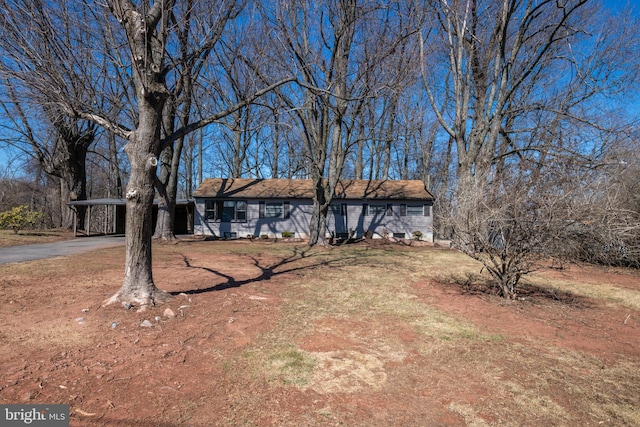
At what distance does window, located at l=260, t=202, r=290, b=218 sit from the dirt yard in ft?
45.1

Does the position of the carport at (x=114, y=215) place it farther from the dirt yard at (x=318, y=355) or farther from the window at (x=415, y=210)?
the window at (x=415, y=210)

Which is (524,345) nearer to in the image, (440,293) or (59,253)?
(440,293)

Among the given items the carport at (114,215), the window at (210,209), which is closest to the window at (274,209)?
the window at (210,209)

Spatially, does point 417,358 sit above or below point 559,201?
below

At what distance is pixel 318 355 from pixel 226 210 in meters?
18.5

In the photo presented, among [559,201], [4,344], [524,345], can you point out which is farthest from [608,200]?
[4,344]

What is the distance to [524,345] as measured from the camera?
4281 millimetres

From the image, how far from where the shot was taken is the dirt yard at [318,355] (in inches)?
106

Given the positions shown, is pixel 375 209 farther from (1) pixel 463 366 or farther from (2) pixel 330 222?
(1) pixel 463 366

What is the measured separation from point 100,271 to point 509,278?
9.61 m

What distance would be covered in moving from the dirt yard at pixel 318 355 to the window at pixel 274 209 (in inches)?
542

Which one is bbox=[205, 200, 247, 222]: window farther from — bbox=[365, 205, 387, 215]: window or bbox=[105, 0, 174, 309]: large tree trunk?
bbox=[105, 0, 174, 309]: large tree trunk

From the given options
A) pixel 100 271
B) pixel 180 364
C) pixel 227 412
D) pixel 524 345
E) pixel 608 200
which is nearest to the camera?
pixel 227 412

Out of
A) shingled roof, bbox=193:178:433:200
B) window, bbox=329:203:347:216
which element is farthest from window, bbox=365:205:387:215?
window, bbox=329:203:347:216
